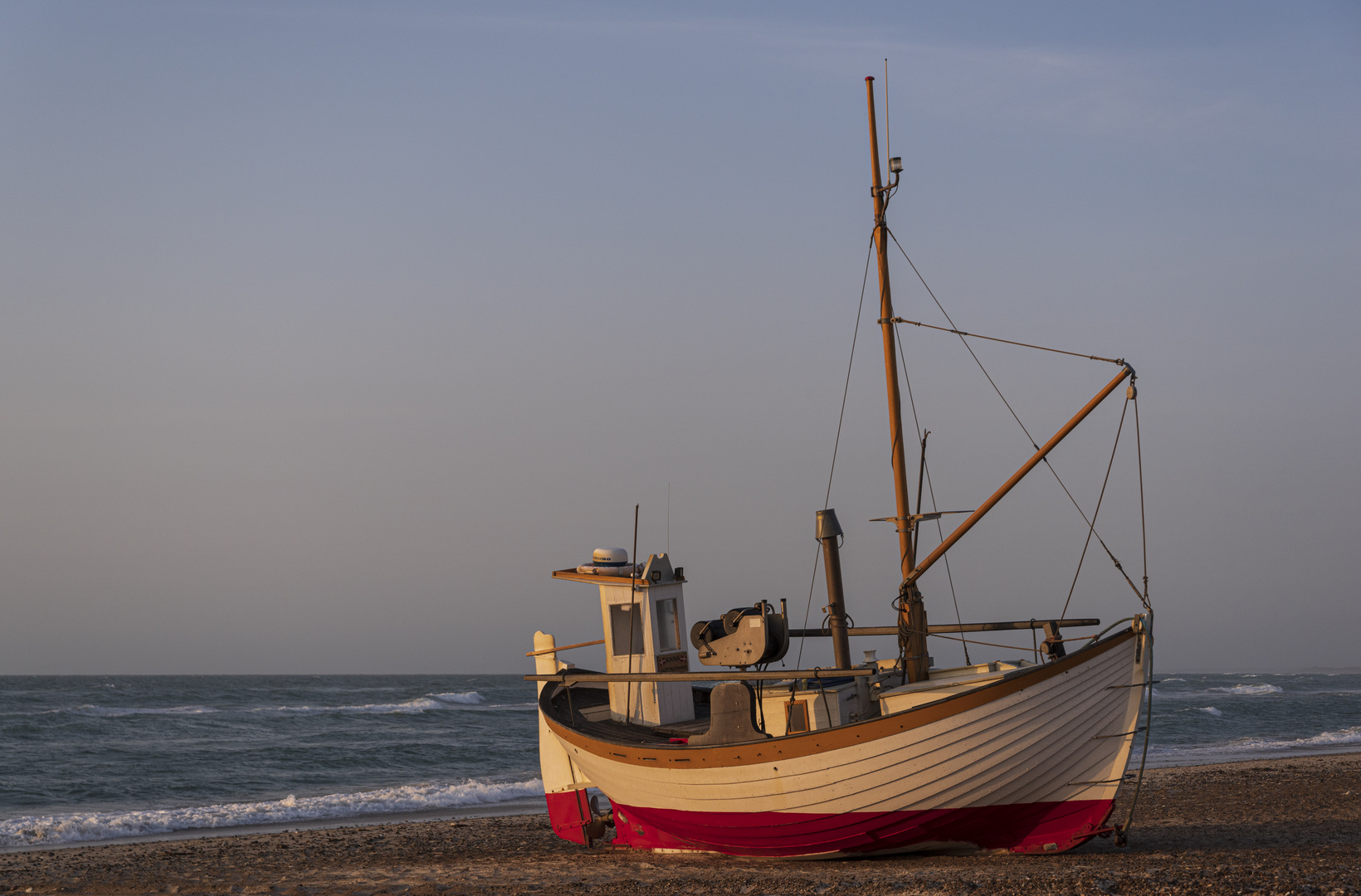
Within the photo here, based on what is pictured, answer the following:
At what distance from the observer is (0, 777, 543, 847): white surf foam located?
18953 millimetres

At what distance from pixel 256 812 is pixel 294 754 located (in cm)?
1230

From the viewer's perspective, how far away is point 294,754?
108ft

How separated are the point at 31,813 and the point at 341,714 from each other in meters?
27.5

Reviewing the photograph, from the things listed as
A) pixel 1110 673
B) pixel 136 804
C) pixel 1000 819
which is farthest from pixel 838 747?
pixel 136 804

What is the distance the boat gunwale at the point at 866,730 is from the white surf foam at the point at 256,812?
12.1m

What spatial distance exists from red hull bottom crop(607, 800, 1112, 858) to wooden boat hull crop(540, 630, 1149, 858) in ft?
0.05

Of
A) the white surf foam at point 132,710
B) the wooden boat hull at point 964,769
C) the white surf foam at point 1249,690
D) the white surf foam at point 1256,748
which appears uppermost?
the wooden boat hull at point 964,769

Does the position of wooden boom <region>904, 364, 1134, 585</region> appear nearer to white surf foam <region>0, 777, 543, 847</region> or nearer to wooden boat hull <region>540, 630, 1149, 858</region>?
wooden boat hull <region>540, 630, 1149, 858</region>

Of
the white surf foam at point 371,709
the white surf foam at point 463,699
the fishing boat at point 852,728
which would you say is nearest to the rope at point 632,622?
the fishing boat at point 852,728

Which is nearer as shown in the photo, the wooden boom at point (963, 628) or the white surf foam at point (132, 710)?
the wooden boom at point (963, 628)

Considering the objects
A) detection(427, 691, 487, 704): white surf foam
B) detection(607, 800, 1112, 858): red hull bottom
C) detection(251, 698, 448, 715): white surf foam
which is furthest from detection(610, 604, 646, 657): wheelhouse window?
detection(427, 691, 487, 704): white surf foam

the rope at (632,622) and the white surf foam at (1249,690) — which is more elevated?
the rope at (632,622)

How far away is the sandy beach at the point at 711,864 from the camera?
1001 centimetres

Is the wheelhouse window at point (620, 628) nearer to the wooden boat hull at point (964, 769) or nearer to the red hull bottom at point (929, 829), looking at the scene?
the wooden boat hull at point (964, 769)
